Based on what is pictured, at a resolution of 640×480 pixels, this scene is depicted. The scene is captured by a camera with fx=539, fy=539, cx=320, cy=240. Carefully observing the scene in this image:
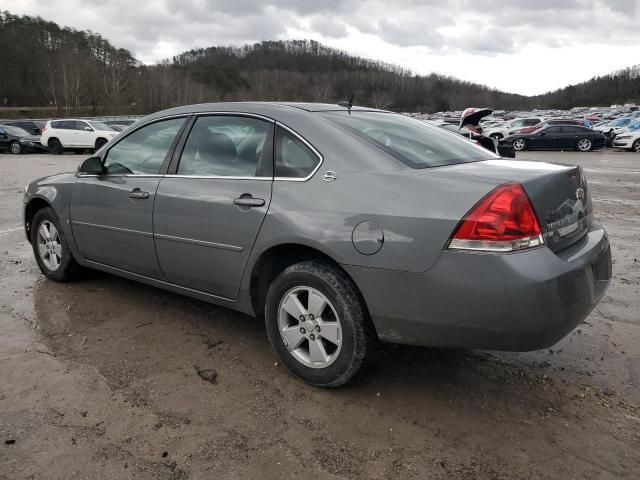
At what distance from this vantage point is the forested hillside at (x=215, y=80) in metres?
73.1

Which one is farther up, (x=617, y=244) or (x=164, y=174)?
(x=164, y=174)

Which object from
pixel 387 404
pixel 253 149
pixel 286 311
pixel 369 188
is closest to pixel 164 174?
pixel 253 149

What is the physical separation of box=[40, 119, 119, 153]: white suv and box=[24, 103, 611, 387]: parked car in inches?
873

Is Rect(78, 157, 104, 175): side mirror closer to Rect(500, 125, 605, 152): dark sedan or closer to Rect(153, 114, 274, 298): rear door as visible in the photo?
Rect(153, 114, 274, 298): rear door

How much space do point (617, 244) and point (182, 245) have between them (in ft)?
17.3

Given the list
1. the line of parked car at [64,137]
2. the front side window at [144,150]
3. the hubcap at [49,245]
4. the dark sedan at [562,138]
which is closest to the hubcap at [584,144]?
the dark sedan at [562,138]

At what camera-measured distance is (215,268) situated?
3383mm


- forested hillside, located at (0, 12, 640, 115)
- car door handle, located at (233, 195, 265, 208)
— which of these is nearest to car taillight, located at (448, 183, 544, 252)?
car door handle, located at (233, 195, 265, 208)

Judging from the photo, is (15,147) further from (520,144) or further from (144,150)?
(144,150)

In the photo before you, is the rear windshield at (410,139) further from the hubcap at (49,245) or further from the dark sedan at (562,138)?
the dark sedan at (562,138)

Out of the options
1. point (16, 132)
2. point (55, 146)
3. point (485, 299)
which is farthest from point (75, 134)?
point (485, 299)

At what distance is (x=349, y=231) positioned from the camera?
8.95 ft

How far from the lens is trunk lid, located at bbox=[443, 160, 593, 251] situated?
8.41 feet

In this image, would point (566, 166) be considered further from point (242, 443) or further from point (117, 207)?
point (117, 207)
